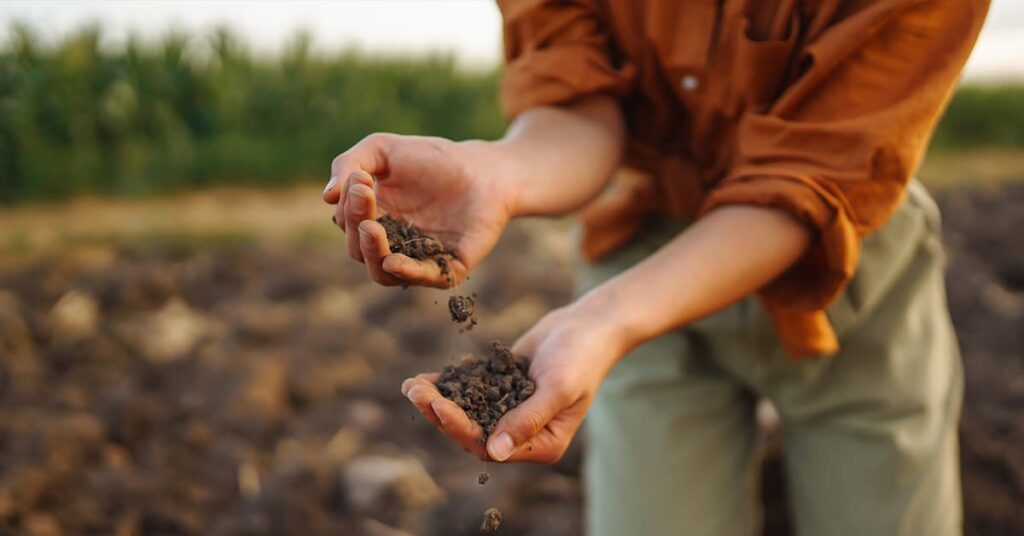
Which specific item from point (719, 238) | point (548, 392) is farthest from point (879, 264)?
point (548, 392)

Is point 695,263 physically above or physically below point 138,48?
above

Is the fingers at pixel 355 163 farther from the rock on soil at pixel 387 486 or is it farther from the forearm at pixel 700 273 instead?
the rock on soil at pixel 387 486

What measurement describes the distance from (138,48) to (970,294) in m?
3.57

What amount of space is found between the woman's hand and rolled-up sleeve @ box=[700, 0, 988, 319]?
0.93 feet

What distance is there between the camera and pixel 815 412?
1.48 metres

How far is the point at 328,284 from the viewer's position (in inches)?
128

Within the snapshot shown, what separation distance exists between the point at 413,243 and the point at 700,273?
0.38m

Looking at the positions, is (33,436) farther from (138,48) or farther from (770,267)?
(138,48)

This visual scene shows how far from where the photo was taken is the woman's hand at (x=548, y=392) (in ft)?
3.28

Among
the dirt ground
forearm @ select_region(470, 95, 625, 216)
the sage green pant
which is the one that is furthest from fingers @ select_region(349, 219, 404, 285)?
the dirt ground

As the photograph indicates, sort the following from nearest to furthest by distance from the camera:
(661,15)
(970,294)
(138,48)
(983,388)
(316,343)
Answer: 1. (661,15)
2. (983,388)
3. (316,343)
4. (970,294)
5. (138,48)

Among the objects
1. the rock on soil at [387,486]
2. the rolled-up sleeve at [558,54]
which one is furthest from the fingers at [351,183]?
the rock on soil at [387,486]

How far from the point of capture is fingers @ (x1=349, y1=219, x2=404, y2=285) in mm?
944

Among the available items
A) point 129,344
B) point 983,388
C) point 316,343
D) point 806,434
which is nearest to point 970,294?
point 983,388
